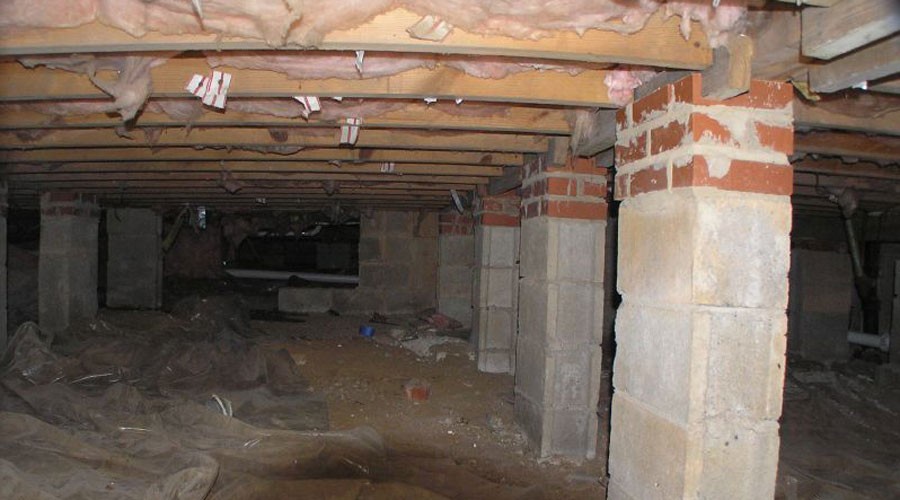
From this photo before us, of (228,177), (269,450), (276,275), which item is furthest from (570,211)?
(276,275)

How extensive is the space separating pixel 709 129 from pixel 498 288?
4866mm

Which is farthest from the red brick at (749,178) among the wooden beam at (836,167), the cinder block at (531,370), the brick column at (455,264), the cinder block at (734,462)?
the brick column at (455,264)

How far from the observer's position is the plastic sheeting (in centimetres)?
343

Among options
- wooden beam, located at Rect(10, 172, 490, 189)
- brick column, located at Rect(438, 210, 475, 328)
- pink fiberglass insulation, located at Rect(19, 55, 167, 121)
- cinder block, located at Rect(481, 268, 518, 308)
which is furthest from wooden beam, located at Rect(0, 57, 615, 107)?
brick column, located at Rect(438, 210, 475, 328)

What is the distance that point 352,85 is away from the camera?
9.73 ft

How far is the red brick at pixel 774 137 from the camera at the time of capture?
7.80 feet

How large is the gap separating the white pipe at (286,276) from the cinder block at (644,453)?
12604mm

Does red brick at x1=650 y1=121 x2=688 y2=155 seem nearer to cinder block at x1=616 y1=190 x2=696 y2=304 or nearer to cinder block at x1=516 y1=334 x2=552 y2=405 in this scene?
cinder block at x1=616 y1=190 x2=696 y2=304

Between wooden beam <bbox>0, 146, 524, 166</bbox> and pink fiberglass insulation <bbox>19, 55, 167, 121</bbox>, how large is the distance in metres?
1.96

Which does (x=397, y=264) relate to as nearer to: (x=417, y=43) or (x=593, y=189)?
(x=593, y=189)

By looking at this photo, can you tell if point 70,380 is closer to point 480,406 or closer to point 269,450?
point 269,450

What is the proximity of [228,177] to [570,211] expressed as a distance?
11.8 feet

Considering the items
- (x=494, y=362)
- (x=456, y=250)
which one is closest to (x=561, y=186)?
(x=494, y=362)

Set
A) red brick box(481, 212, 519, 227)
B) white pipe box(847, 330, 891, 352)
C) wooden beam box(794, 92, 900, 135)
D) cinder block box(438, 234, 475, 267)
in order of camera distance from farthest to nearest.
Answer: cinder block box(438, 234, 475, 267) → white pipe box(847, 330, 891, 352) → red brick box(481, 212, 519, 227) → wooden beam box(794, 92, 900, 135)
